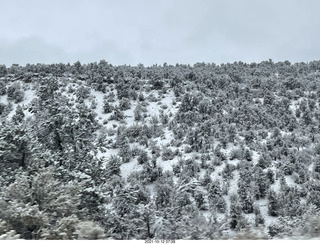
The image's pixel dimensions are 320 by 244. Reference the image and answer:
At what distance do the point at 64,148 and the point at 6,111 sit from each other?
19.0m

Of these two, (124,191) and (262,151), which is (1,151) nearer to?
(124,191)

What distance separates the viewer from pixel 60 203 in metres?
6.94

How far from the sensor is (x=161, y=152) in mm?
23328

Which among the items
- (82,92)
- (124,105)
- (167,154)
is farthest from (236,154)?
(82,92)

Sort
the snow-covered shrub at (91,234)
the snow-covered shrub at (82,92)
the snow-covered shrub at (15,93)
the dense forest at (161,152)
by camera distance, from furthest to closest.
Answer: the snow-covered shrub at (82,92) < the snow-covered shrub at (15,93) < the dense forest at (161,152) < the snow-covered shrub at (91,234)

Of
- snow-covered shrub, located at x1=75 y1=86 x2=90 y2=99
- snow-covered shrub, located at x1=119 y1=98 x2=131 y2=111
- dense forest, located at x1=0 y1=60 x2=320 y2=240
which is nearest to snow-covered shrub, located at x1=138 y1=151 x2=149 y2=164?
dense forest, located at x1=0 y1=60 x2=320 y2=240

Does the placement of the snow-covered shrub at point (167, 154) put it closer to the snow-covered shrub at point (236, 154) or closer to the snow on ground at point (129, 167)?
the snow on ground at point (129, 167)

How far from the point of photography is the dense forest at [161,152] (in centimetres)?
638

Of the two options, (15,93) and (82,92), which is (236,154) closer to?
(82,92)

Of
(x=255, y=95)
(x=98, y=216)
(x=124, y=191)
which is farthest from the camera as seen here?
(x=255, y=95)

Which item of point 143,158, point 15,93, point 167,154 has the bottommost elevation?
point 143,158

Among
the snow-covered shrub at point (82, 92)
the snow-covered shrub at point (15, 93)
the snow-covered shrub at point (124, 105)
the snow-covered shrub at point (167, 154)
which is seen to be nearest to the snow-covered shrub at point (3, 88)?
the snow-covered shrub at point (15, 93)

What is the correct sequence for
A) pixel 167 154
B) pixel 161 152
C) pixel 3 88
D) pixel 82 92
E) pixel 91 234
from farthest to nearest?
1. pixel 3 88
2. pixel 82 92
3. pixel 161 152
4. pixel 167 154
5. pixel 91 234

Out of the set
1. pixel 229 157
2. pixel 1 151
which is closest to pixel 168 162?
pixel 229 157
